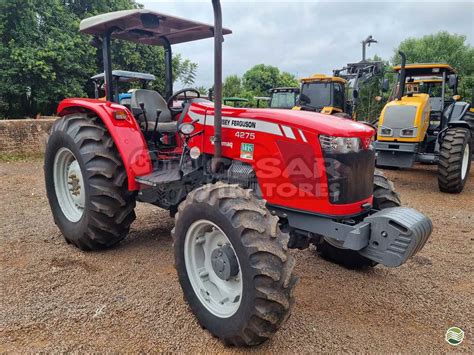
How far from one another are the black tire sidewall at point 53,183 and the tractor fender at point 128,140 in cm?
41

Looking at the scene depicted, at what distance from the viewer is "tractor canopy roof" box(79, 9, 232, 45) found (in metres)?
3.58

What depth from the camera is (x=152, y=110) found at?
4.30 metres

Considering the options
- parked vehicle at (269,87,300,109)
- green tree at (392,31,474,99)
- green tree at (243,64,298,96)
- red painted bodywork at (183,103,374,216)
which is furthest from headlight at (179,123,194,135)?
green tree at (243,64,298,96)

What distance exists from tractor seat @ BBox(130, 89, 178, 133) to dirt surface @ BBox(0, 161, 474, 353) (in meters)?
1.30

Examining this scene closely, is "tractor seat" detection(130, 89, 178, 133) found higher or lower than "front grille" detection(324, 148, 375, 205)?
higher

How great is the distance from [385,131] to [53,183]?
6.12 metres

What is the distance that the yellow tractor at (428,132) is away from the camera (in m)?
6.98

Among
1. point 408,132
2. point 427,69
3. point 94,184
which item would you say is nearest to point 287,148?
point 94,184

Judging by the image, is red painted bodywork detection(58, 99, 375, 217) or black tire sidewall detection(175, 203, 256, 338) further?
red painted bodywork detection(58, 99, 375, 217)

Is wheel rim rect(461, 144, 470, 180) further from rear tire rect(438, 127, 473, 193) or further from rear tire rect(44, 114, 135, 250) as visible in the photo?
rear tire rect(44, 114, 135, 250)

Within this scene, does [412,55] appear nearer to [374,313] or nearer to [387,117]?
[387,117]

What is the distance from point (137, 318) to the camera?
2.87 m

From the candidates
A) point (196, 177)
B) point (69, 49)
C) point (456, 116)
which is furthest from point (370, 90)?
point (196, 177)

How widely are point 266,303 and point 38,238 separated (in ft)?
10.7
